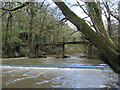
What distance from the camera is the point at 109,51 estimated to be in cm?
240

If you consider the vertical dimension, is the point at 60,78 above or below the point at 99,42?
below

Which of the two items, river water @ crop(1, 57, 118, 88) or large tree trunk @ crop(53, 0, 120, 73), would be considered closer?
large tree trunk @ crop(53, 0, 120, 73)

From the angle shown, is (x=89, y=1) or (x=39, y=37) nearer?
(x=89, y=1)

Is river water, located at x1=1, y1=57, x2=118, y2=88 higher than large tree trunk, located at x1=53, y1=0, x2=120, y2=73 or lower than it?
lower

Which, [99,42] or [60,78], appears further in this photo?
[60,78]

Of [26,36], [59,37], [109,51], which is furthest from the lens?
[26,36]

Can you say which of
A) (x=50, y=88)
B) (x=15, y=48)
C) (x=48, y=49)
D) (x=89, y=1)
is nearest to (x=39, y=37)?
(x=48, y=49)

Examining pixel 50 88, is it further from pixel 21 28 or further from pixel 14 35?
pixel 21 28

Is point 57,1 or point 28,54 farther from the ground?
point 57,1

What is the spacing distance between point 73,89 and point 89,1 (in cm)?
294

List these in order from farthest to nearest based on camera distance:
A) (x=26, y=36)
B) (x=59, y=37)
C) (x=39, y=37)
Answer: (x=26, y=36)
(x=39, y=37)
(x=59, y=37)

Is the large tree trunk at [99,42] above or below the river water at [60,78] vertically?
above

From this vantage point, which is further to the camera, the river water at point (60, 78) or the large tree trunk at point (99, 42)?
the river water at point (60, 78)

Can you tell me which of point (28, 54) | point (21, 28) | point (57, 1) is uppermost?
point (21, 28)
